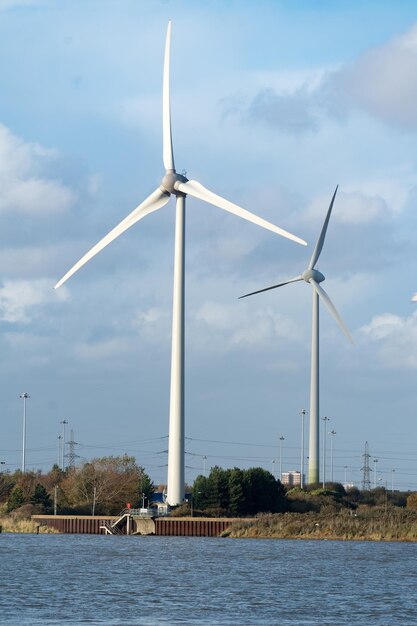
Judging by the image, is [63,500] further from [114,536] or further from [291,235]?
[291,235]

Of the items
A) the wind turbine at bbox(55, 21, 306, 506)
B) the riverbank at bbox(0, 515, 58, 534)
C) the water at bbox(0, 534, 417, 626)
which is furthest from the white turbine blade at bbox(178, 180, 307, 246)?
the riverbank at bbox(0, 515, 58, 534)

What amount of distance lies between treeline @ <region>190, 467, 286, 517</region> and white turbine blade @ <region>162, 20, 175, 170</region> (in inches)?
1512

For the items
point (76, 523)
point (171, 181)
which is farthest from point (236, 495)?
point (171, 181)

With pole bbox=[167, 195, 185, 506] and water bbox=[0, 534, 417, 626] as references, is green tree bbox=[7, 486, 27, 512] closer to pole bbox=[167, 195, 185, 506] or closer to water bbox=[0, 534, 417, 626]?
pole bbox=[167, 195, 185, 506]

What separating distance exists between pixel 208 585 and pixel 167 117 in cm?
6171

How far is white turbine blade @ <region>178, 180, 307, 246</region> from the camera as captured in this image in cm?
10119

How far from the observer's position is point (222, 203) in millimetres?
112688

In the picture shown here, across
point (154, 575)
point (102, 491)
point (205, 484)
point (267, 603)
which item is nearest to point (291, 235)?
point (154, 575)

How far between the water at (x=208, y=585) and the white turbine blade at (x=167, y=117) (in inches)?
1505

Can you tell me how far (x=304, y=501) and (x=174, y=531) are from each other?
2388 cm

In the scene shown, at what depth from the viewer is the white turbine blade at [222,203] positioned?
101188mm

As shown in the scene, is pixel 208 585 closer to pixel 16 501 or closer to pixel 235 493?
pixel 235 493

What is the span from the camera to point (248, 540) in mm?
121188

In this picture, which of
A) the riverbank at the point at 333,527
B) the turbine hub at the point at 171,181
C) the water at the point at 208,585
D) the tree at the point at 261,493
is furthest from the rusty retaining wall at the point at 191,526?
the turbine hub at the point at 171,181
